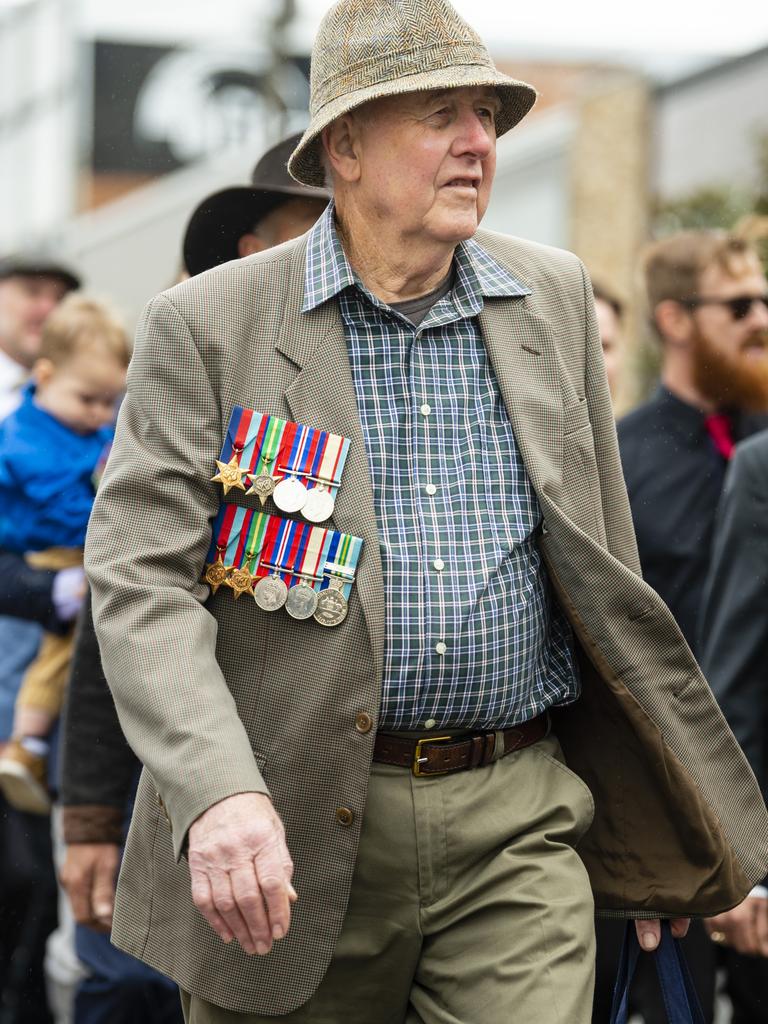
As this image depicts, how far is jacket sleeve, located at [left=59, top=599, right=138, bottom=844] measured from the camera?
4.53 m

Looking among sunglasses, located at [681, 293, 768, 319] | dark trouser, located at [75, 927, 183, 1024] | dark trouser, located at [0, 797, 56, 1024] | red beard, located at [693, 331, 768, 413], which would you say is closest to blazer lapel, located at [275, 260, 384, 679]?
dark trouser, located at [75, 927, 183, 1024]

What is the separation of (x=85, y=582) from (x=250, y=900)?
2.78 m

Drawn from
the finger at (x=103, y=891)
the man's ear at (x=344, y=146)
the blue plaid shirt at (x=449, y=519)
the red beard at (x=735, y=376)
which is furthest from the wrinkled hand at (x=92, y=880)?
the red beard at (x=735, y=376)

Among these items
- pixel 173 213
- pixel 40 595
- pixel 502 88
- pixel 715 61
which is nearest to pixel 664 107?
pixel 715 61

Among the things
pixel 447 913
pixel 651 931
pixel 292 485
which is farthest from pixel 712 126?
pixel 447 913

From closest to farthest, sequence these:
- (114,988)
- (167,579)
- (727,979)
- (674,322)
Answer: (167,579)
(114,988)
(727,979)
(674,322)

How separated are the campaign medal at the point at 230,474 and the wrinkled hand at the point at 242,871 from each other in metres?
0.63

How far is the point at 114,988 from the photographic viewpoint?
520 cm

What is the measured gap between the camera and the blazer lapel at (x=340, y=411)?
3.22 meters

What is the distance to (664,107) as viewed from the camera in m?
19.5

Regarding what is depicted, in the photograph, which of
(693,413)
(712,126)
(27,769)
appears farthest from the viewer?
(712,126)

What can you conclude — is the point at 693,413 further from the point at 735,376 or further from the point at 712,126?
the point at 712,126

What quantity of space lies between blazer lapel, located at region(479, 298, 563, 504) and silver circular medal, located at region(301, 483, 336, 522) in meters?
0.39

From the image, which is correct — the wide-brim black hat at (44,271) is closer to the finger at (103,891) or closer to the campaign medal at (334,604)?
the finger at (103,891)
